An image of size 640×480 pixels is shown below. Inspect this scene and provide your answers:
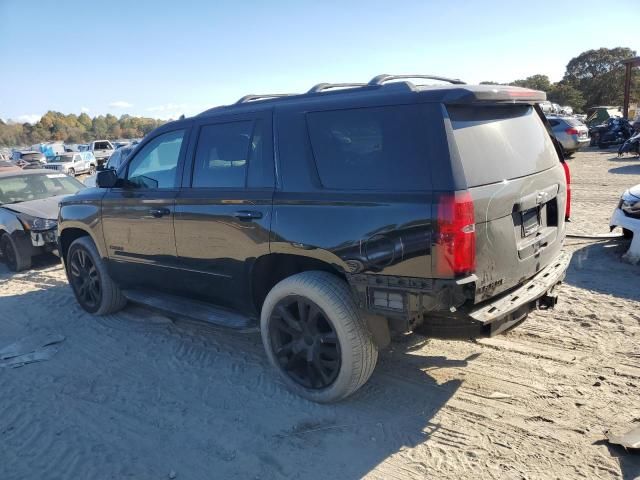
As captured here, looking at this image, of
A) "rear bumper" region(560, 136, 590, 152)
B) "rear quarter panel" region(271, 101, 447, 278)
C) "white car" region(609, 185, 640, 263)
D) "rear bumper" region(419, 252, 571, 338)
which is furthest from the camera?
"rear bumper" region(560, 136, 590, 152)

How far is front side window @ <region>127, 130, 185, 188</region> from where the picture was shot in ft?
14.1

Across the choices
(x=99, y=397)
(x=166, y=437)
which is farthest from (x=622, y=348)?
(x=99, y=397)

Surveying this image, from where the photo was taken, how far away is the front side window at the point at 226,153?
371 centimetres

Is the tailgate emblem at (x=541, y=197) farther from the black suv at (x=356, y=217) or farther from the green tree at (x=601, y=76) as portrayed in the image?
the green tree at (x=601, y=76)

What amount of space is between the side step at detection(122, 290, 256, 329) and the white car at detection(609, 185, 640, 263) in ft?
15.4

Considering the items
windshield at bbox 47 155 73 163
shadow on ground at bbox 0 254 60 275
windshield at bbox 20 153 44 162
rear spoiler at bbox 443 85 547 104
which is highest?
windshield at bbox 20 153 44 162

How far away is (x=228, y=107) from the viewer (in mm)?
4023

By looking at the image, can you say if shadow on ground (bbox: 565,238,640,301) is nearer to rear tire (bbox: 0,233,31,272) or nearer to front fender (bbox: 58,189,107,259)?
front fender (bbox: 58,189,107,259)

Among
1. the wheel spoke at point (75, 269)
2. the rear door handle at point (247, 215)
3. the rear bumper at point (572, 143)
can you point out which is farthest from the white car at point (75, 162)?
the rear door handle at point (247, 215)

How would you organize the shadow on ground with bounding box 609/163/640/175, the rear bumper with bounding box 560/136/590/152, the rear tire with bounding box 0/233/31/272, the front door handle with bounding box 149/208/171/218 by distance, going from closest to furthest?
the front door handle with bounding box 149/208/171/218 < the rear tire with bounding box 0/233/31/272 < the shadow on ground with bounding box 609/163/640/175 < the rear bumper with bounding box 560/136/590/152

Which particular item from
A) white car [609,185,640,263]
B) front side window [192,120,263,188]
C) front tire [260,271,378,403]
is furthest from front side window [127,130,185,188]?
white car [609,185,640,263]

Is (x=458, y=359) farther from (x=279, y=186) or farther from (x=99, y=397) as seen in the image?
(x=99, y=397)

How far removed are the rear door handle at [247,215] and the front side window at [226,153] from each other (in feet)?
0.74

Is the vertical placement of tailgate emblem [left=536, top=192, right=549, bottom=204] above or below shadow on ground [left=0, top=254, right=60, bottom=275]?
above
